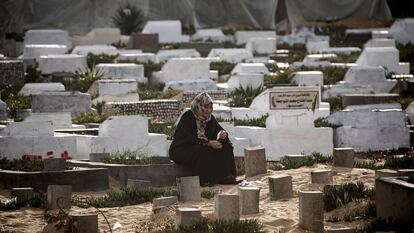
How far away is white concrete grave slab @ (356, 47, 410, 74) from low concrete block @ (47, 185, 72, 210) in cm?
1347

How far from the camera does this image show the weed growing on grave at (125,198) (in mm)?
12477

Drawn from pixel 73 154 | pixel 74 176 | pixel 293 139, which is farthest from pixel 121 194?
pixel 293 139

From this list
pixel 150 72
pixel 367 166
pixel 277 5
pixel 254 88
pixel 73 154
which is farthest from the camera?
pixel 277 5

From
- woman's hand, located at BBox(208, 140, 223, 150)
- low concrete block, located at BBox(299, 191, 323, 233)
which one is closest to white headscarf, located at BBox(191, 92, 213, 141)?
woman's hand, located at BBox(208, 140, 223, 150)

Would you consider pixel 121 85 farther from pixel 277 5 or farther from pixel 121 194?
pixel 277 5

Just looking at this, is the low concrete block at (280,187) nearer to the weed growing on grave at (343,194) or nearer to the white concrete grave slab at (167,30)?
the weed growing on grave at (343,194)

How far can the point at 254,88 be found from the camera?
22016 millimetres

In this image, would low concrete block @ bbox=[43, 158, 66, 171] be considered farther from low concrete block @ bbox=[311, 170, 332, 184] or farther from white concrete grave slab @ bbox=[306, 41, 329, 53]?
white concrete grave slab @ bbox=[306, 41, 329, 53]

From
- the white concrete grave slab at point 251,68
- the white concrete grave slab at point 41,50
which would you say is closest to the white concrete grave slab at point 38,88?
the white concrete grave slab at point 251,68

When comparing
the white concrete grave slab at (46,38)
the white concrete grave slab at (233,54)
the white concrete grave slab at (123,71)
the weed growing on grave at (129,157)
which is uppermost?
the white concrete grave slab at (46,38)

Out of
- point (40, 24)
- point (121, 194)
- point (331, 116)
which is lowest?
point (121, 194)

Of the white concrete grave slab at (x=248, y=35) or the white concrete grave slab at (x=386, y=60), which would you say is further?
the white concrete grave slab at (x=248, y=35)

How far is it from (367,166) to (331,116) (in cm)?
332

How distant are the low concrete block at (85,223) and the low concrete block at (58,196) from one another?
4.64 feet
